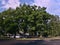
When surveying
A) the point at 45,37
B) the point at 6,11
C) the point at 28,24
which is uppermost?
the point at 6,11

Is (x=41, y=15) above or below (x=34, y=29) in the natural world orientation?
above

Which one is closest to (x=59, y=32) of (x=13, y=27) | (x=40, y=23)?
(x=40, y=23)

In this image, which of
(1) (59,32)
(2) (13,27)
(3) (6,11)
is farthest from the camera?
(1) (59,32)

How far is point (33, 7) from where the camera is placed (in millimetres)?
72562

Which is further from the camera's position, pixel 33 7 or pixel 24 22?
pixel 33 7

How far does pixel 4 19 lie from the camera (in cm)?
6838

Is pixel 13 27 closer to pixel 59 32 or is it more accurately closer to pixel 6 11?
pixel 6 11

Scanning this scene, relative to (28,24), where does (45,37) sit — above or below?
below

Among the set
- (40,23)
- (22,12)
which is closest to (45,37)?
(40,23)

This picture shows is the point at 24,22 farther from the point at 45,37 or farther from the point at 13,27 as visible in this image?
the point at 45,37

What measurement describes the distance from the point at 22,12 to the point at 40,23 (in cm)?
715

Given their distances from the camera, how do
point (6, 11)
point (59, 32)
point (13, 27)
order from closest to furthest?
point (13, 27), point (6, 11), point (59, 32)

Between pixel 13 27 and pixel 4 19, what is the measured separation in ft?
14.6

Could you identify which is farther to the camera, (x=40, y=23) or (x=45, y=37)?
(x=45, y=37)
